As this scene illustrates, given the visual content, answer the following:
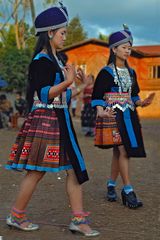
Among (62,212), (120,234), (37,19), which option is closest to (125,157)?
(62,212)

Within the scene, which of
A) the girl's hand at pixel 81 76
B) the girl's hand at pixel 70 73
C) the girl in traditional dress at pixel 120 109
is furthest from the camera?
the girl in traditional dress at pixel 120 109

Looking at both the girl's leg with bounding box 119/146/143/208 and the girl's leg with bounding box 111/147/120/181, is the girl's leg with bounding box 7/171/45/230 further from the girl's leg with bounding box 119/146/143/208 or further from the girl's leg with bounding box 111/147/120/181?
the girl's leg with bounding box 111/147/120/181

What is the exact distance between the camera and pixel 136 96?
5.68 metres

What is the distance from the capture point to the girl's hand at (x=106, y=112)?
5175mm

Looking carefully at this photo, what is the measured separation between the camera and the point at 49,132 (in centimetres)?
421

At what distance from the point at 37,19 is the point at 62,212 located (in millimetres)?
1883

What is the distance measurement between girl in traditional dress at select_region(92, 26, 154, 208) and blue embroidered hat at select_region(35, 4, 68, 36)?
129cm

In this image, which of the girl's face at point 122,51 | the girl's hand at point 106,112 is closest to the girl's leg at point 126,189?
the girl's hand at point 106,112

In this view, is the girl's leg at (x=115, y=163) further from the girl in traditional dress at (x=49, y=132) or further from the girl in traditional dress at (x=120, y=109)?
the girl in traditional dress at (x=49, y=132)

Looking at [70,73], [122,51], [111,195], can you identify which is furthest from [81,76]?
[111,195]

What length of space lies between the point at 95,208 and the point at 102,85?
51.1 inches

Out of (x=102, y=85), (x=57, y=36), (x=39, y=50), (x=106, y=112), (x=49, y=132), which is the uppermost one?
(x=57, y=36)

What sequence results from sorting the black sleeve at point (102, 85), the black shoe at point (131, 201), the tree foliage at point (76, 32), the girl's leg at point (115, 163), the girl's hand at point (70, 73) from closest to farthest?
1. the girl's hand at point (70, 73)
2. the black shoe at point (131, 201)
3. the black sleeve at point (102, 85)
4. the girl's leg at point (115, 163)
5. the tree foliage at point (76, 32)

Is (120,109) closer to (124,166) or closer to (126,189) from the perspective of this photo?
(124,166)
